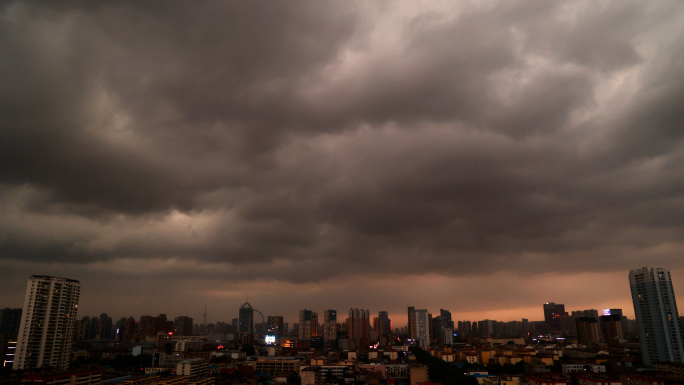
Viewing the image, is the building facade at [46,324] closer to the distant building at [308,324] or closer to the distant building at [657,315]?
the distant building at [657,315]

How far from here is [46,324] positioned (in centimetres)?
6378

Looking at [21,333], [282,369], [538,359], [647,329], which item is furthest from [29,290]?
[647,329]

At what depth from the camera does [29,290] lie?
63688 millimetres

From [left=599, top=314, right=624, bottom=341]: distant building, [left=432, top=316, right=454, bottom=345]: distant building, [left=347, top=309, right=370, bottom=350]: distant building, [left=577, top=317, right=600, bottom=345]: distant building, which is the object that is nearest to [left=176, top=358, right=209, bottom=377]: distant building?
[left=347, top=309, right=370, bottom=350]: distant building

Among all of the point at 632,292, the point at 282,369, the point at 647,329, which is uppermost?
the point at 632,292

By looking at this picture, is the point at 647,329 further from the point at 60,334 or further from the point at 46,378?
the point at 60,334

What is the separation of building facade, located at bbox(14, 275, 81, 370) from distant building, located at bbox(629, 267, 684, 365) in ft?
347

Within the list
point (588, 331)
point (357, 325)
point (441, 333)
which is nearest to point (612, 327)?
point (588, 331)

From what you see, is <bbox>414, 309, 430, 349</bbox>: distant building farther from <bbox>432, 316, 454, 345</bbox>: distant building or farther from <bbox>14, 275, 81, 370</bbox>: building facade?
<bbox>14, 275, 81, 370</bbox>: building facade

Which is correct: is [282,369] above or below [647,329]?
below

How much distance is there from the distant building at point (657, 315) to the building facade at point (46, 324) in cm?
10583

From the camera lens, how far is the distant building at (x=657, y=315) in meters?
76.2

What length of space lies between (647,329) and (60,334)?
107 meters

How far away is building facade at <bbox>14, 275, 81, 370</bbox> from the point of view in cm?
6194
